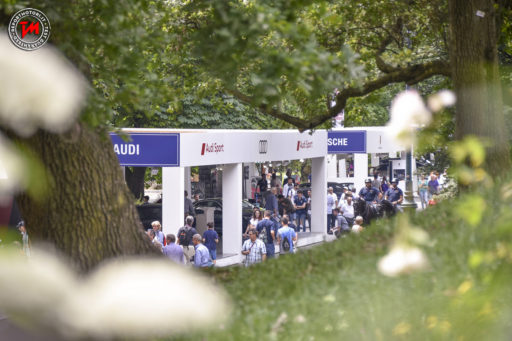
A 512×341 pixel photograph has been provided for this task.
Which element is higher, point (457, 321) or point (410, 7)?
point (410, 7)

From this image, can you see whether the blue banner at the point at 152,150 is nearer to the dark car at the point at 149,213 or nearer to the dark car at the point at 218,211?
the dark car at the point at 149,213

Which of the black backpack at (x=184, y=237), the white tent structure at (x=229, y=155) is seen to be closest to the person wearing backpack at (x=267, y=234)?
the white tent structure at (x=229, y=155)

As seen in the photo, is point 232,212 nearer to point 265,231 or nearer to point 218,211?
point 265,231

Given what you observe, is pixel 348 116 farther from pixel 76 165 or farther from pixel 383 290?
pixel 383 290

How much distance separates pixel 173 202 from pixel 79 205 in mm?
12674

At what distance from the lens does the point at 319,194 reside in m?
28.5

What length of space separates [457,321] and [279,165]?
175ft

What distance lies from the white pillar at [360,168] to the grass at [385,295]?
27.4m

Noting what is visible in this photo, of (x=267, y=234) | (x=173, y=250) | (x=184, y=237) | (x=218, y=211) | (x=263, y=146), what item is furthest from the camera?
(x=218, y=211)

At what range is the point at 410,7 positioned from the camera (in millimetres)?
14805

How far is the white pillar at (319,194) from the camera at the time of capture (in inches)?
1120

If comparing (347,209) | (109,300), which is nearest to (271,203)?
(347,209)

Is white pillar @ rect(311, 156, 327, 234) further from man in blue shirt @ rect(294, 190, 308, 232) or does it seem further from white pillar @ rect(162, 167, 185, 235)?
white pillar @ rect(162, 167, 185, 235)

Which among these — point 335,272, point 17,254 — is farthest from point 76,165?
point 335,272
